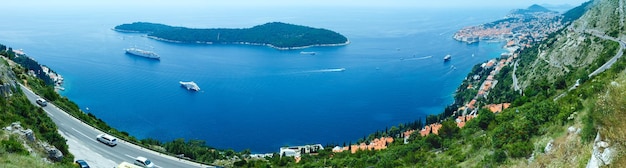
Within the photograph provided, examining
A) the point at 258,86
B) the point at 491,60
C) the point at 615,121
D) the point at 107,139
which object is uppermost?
the point at 615,121

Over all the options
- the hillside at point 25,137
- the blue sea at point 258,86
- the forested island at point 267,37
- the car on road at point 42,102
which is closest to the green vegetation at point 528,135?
the hillside at point 25,137

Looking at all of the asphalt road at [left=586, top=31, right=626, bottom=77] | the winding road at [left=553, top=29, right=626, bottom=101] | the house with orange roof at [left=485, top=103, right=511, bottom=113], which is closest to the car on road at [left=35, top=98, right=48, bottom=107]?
the house with orange roof at [left=485, top=103, right=511, bottom=113]

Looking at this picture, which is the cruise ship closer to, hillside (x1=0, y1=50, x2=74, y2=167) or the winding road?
hillside (x1=0, y1=50, x2=74, y2=167)

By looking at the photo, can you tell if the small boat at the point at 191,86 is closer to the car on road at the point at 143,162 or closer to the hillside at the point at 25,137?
the hillside at the point at 25,137

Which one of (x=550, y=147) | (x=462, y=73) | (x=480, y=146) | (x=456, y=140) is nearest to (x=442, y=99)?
(x=462, y=73)

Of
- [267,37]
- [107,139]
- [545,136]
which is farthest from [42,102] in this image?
[267,37]

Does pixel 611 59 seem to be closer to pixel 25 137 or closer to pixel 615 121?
pixel 615 121
